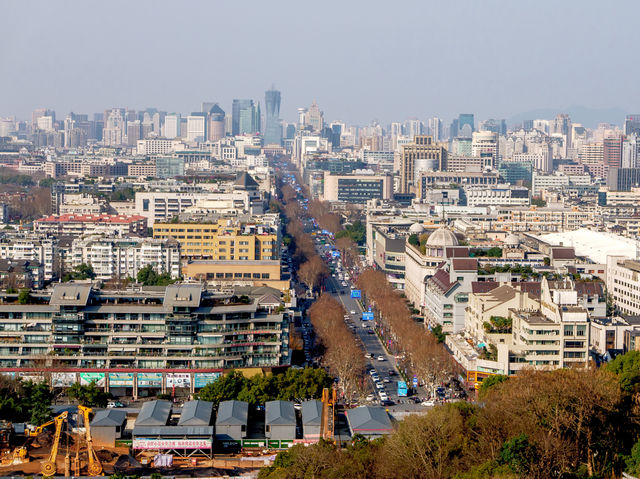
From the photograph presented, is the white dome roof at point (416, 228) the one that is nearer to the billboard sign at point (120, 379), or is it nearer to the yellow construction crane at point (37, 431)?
the billboard sign at point (120, 379)

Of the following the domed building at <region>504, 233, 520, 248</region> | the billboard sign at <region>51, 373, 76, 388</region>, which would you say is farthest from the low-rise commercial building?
the billboard sign at <region>51, 373, 76, 388</region>

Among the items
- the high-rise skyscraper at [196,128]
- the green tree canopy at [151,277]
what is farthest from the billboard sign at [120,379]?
the high-rise skyscraper at [196,128]

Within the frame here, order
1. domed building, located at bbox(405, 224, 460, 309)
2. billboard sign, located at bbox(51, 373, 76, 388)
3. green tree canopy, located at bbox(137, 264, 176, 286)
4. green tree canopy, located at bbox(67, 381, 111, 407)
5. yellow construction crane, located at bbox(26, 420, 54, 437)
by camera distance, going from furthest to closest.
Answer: domed building, located at bbox(405, 224, 460, 309)
green tree canopy, located at bbox(137, 264, 176, 286)
billboard sign, located at bbox(51, 373, 76, 388)
green tree canopy, located at bbox(67, 381, 111, 407)
yellow construction crane, located at bbox(26, 420, 54, 437)

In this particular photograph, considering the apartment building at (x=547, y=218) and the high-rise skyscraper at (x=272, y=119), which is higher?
the high-rise skyscraper at (x=272, y=119)

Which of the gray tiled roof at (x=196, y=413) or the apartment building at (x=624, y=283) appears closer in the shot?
the gray tiled roof at (x=196, y=413)

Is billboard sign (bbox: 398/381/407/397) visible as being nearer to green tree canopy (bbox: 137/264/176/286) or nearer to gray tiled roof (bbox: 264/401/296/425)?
gray tiled roof (bbox: 264/401/296/425)

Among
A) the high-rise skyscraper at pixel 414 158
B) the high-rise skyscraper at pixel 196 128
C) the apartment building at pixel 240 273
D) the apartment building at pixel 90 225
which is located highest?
the high-rise skyscraper at pixel 196 128
